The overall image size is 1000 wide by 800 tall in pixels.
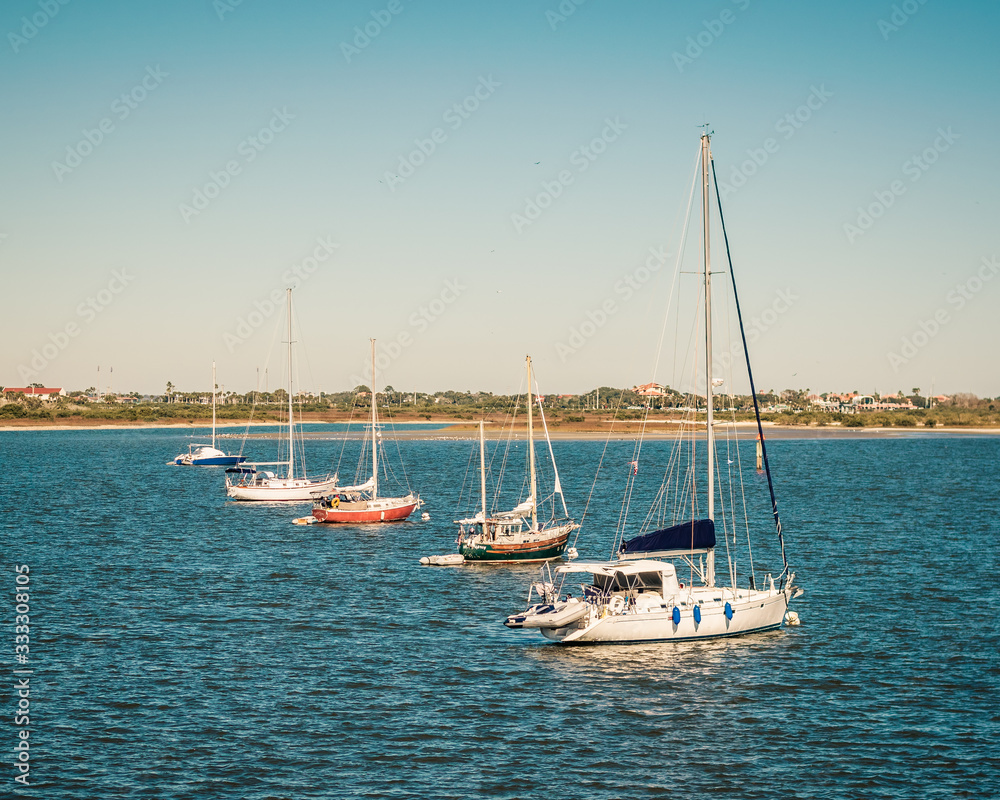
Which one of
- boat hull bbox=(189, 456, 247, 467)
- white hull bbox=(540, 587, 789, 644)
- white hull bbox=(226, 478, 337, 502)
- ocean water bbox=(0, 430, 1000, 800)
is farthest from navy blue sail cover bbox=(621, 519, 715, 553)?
boat hull bbox=(189, 456, 247, 467)

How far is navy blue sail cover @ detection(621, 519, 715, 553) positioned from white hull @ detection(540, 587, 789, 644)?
1956 millimetres

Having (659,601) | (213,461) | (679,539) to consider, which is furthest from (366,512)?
(213,461)

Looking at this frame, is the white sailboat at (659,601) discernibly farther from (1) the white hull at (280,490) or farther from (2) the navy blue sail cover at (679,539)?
(1) the white hull at (280,490)

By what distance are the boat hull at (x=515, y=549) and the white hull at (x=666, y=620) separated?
18988 millimetres

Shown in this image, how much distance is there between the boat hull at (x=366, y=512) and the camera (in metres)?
79.1

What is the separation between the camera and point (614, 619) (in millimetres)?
38438

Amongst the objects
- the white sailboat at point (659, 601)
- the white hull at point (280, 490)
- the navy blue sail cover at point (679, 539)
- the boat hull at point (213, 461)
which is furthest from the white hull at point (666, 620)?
the boat hull at point (213, 461)

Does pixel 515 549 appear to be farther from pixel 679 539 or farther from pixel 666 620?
pixel 666 620

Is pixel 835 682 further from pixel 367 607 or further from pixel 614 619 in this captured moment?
pixel 367 607

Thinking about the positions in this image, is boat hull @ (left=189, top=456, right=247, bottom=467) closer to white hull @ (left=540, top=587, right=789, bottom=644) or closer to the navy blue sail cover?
the navy blue sail cover

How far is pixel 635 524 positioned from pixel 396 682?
1722 inches

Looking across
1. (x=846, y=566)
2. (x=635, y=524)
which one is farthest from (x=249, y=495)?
(x=846, y=566)

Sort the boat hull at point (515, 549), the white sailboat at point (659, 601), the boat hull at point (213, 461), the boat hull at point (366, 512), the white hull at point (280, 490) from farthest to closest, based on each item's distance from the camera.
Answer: the boat hull at point (213, 461) → the white hull at point (280, 490) → the boat hull at point (366, 512) → the boat hull at point (515, 549) → the white sailboat at point (659, 601)

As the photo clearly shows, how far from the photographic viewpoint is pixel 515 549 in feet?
193
